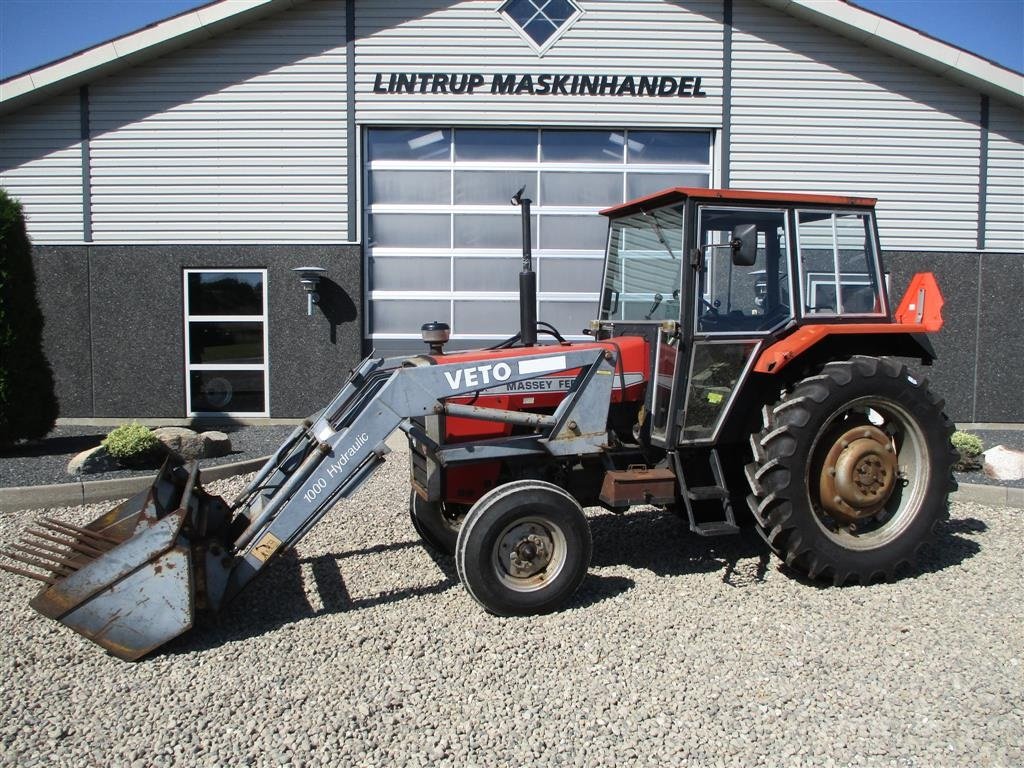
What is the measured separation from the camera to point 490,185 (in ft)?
35.5

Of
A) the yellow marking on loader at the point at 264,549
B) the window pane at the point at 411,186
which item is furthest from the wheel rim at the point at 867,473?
the window pane at the point at 411,186

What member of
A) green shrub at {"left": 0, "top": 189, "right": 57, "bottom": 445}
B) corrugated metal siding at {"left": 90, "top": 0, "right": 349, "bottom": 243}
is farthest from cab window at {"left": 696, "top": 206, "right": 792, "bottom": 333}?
green shrub at {"left": 0, "top": 189, "right": 57, "bottom": 445}

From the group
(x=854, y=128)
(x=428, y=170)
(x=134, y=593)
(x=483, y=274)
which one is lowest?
(x=134, y=593)

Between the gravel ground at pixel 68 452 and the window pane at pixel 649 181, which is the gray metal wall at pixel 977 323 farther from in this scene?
the gravel ground at pixel 68 452

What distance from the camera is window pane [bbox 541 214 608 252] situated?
429 inches

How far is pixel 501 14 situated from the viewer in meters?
10.7

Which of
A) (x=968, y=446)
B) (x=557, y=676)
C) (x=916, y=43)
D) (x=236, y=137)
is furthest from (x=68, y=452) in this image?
(x=916, y=43)

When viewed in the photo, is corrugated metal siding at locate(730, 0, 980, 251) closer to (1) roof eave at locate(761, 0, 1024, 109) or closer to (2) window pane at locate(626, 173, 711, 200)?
(1) roof eave at locate(761, 0, 1024, 109)

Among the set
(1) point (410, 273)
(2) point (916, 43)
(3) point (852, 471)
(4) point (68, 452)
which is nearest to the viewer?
(3) point (852, 471)

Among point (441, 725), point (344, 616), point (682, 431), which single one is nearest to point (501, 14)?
point (682, 431)

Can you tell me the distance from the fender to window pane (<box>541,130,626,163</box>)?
594cm

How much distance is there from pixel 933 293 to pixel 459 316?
6.70 m

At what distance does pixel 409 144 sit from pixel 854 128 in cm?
602

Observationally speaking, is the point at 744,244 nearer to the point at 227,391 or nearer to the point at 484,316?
the point at 484,316
